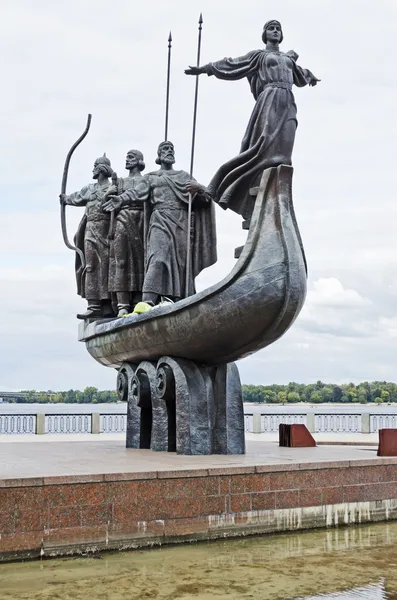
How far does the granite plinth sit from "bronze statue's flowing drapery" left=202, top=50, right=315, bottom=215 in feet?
10.6

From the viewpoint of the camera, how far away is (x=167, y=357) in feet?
29.4

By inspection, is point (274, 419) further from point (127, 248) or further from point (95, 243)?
point (127, 248)

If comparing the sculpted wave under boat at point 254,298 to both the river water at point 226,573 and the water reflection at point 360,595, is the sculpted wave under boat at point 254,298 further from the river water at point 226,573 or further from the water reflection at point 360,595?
the water reflection at point 360,595

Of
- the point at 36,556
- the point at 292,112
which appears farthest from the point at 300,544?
the point at 292,112

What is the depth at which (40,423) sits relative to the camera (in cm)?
1952

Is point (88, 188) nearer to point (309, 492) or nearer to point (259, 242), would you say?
point (259, 242)

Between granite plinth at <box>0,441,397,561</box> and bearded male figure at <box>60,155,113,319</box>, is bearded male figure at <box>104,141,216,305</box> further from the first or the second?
granite plinth at <box>0,441,397,561</box>

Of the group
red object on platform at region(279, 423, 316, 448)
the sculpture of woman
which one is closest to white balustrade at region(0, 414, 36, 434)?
red object on platform at region(279, 423, 316, 448)

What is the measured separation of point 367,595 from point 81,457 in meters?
4.38

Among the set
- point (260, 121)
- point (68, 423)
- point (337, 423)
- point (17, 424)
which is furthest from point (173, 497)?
point (337, 423)

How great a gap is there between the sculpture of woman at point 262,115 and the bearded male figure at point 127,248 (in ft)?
6.98

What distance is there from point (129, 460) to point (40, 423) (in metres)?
12.4

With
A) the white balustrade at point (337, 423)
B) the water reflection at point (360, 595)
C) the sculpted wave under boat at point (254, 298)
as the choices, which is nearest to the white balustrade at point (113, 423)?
the white balustrade at point (337, 423)

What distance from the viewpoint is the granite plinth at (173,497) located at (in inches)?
229
